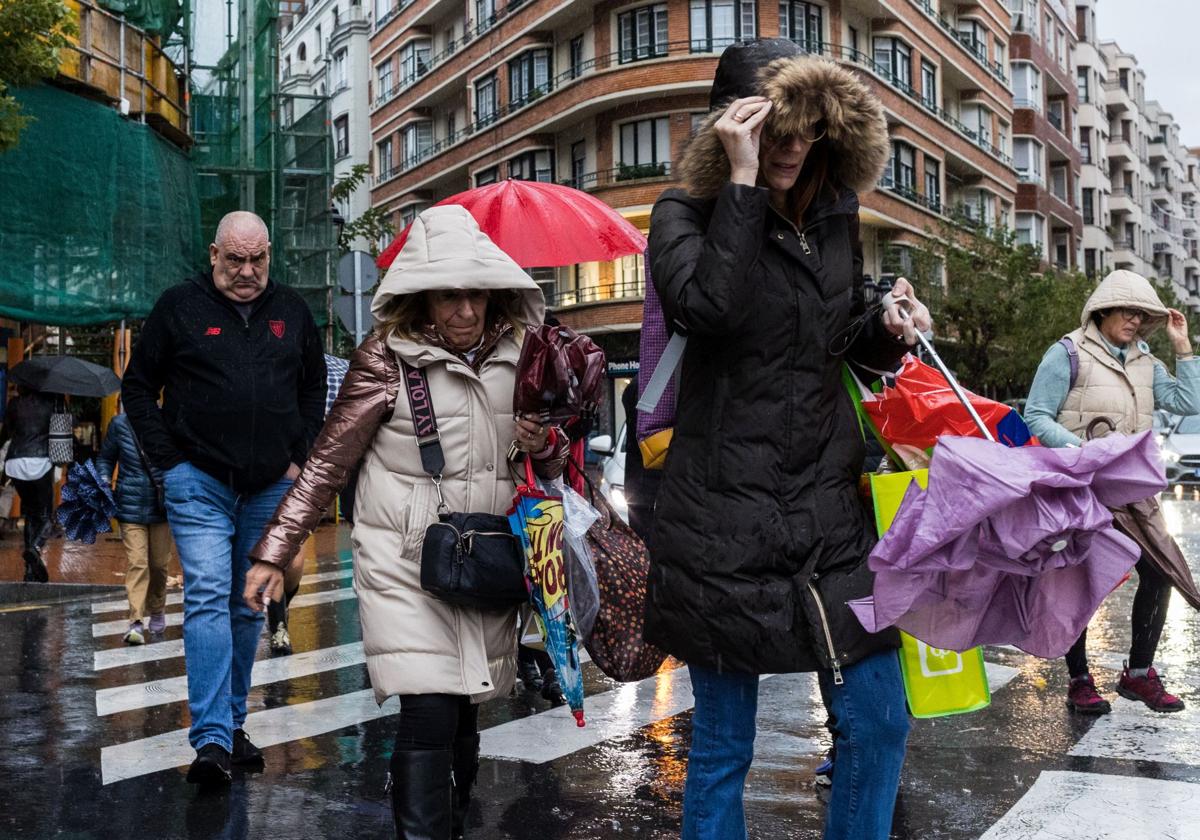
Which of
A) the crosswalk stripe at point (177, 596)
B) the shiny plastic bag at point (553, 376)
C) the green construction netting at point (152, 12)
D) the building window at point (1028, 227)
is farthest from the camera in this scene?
the building window at point (1028, 227)

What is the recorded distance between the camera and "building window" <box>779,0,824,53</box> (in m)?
37.5

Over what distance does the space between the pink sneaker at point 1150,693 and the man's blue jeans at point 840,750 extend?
3717mm

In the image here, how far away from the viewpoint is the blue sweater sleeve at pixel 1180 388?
20.8 feet

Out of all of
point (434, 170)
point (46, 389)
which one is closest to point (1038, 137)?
point (434, 170)

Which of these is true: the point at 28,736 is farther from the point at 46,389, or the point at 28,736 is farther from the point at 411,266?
the point at 46,389

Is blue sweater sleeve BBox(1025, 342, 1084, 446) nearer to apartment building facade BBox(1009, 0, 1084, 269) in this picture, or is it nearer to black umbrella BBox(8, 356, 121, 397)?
black umbrella BBox(8, 356, 121, 397)

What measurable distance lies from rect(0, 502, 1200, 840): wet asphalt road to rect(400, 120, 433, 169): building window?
44736 millimetres

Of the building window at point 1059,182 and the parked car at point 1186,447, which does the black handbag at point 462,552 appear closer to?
the parked car at point 1186,447

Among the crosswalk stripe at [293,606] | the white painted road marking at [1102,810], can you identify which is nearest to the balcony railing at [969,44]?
the crosswalk stripe at [293,606]

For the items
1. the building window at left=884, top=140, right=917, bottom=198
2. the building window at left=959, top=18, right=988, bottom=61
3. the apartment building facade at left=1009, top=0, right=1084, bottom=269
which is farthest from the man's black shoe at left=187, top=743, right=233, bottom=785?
the apartment building facade at left=1009, top=0, right=1084, bottom=269

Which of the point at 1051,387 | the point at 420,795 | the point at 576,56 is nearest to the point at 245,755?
the point at 420,795

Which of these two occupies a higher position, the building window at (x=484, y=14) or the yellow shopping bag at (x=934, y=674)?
the building window at (x=484, y=14)

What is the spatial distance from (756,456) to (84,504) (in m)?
7.78

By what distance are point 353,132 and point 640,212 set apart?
23.4 metres
